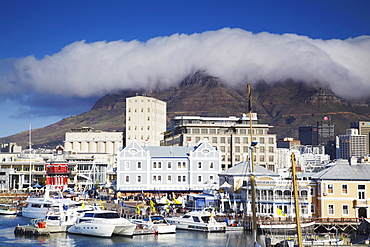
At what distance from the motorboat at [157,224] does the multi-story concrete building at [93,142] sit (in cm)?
12158

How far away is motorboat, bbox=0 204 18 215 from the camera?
9114 cm

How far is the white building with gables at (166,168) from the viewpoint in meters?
100

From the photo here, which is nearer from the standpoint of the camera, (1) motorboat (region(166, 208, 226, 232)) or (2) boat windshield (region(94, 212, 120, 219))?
(2) boat windshield (region(94, 212, 120, 219))

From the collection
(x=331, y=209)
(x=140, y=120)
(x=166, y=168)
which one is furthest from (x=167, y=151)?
(x=140, y=120)

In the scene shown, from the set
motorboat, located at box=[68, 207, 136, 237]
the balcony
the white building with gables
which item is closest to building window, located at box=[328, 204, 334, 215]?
the balcony

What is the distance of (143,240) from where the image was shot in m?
61.6

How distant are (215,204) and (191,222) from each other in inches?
408

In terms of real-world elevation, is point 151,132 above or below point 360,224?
above

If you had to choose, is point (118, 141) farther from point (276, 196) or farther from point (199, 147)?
point (276, 196)

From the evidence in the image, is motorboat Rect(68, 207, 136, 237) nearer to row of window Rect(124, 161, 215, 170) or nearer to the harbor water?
the harbor water

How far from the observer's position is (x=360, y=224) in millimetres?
59406

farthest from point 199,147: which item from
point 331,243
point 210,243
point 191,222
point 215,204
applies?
point 331,243

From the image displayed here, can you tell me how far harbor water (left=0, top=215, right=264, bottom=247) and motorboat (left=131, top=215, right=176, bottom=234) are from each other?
3.27 ft

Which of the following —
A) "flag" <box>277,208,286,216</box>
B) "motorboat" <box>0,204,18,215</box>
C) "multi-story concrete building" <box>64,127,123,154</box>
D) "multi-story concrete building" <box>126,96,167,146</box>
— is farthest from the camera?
"multi-story concrete building" <box>64,127,123,154</box>
